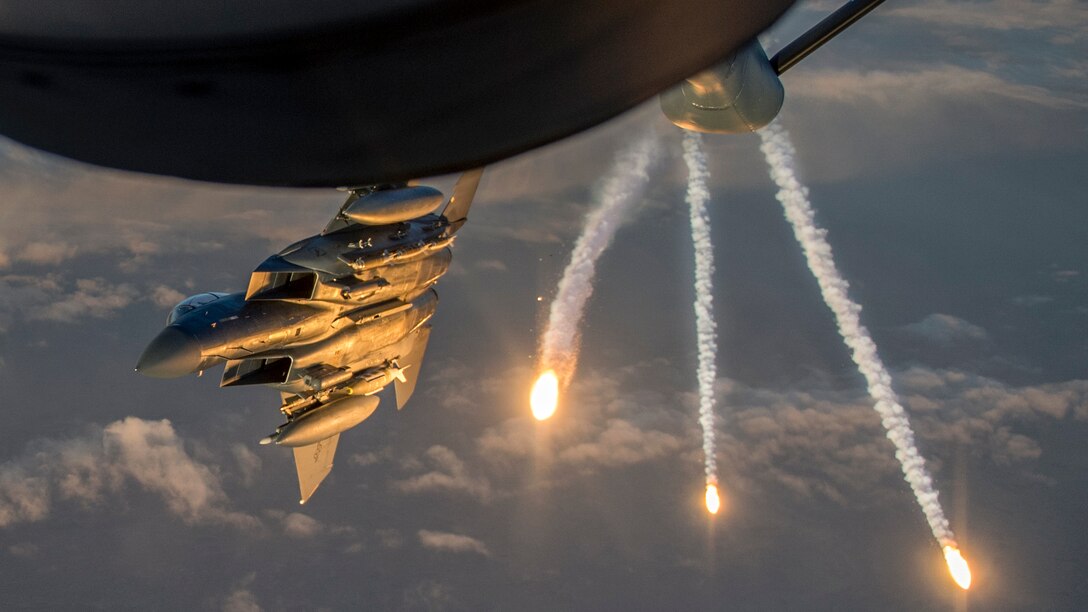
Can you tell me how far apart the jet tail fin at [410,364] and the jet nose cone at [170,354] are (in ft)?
23.9

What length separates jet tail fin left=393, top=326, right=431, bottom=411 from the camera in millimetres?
32125

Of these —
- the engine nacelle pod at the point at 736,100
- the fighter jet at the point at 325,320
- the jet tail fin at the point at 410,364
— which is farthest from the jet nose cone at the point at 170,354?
the engine nacelle pod at the point at 736,100

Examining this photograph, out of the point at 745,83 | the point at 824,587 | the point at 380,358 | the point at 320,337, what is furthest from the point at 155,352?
the point at 824,587

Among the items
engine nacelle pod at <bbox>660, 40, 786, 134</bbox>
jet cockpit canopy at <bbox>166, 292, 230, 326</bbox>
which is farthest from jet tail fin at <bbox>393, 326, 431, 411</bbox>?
engine nacelle pod at <bbox>660, 40, 786, 134</bbox>

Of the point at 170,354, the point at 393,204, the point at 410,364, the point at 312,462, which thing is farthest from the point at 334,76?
the point at 312,462

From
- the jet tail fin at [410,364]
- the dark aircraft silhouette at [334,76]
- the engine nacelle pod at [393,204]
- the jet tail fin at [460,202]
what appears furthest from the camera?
the jet tail fin at [410,364]

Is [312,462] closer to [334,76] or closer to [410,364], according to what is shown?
[410,364]

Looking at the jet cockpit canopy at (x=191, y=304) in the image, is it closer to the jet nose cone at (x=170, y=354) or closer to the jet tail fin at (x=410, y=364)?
the jet nose cone at (x=170, y=354)

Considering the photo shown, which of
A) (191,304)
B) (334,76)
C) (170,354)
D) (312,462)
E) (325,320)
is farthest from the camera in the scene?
(312,462)

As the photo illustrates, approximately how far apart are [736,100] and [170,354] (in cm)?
1846

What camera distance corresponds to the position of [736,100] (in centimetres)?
1240

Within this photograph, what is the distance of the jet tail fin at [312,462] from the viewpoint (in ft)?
106

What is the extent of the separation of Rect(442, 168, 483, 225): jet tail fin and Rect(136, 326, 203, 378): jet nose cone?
7.99 m

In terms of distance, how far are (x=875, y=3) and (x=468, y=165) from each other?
412 inches
